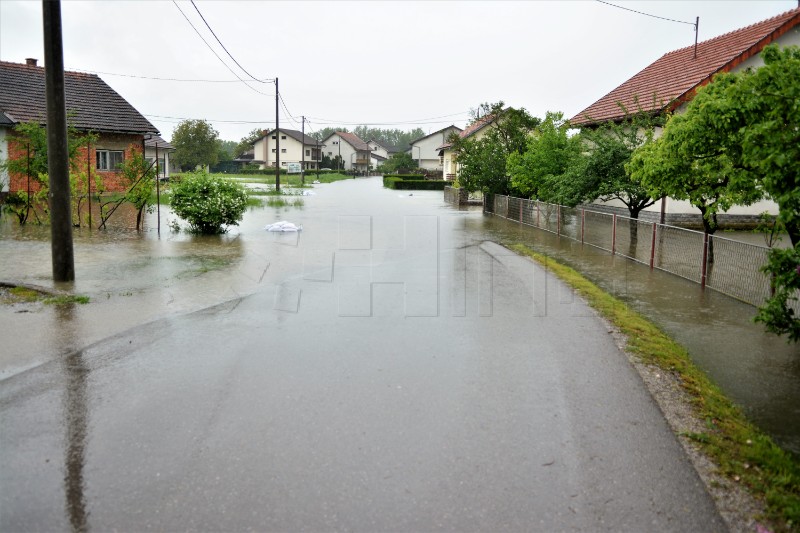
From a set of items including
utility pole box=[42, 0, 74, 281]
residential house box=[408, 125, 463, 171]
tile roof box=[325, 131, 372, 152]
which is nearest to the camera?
utility pole box=[42, 0, 74, 281]

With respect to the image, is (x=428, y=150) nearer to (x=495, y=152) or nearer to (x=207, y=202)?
(x=495, y=152)

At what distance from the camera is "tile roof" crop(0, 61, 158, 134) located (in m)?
29.9

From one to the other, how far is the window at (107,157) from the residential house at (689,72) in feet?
76.8

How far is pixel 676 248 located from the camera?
42.3 feet

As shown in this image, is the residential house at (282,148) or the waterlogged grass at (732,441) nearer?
the waterlogged grass at (732,441)

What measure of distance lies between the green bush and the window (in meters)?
18.1

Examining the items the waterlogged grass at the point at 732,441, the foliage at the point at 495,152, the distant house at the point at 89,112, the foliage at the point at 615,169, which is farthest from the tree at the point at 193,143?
the waterlogged grass at the point at 732,441

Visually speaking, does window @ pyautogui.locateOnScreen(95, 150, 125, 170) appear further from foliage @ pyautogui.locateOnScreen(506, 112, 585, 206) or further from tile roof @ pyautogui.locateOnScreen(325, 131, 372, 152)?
tile roof @ pyautogui.locateOnScreen(325, 131, 372, 152)

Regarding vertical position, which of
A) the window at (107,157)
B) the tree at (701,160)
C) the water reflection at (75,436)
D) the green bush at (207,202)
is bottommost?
the water reflection at (75,436)

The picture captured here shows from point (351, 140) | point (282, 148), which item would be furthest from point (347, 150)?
point (282, 148)

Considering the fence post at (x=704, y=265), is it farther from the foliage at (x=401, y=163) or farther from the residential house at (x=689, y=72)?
the foliage at (x=401, y=163)

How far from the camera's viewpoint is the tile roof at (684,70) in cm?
2181

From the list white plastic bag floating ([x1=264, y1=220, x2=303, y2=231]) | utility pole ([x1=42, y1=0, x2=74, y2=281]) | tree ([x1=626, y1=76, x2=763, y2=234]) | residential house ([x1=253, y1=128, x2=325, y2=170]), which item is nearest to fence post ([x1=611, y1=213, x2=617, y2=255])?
tree ([x1=626, y1=76, x2=763, y2=234])

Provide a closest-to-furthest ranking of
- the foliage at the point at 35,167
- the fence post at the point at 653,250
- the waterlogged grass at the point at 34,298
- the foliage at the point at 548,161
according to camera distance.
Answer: the waterlogged grass at the point at 34,298, the fence post at the point at 653,250, the foliage at the point at 35,167, the foliage at the point at 548,161
